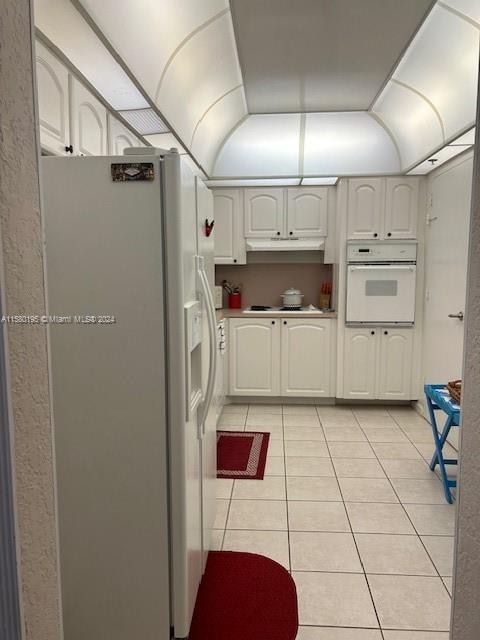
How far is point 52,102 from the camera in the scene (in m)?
1.83

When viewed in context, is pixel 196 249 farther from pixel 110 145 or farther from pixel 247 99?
pixel 247 99

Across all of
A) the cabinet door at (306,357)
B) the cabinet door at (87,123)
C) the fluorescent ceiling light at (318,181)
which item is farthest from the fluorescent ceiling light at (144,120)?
the cabinet door at (306,357)

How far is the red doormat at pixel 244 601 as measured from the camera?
1829 millimetres

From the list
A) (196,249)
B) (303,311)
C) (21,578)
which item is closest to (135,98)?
(196,249)

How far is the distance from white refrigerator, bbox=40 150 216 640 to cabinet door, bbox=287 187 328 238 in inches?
126

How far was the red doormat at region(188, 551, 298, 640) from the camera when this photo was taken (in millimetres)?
1829

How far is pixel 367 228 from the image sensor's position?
14.6ft

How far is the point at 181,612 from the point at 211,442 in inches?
30.5

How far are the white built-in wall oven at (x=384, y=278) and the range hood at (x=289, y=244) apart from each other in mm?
415

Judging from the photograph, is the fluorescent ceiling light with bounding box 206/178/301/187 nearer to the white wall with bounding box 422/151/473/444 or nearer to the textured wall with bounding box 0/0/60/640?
the white wall with bounding box 422/151/473/444

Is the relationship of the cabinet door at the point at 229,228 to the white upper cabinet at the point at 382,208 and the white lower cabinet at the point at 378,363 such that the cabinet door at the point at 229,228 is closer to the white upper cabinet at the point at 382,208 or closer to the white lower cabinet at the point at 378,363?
the white upper cabinet at the point at 382,208

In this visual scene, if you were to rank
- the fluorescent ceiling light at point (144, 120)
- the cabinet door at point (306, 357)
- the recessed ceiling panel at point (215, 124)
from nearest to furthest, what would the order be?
the fluorescent ceiling light at point (144, 120), the recessed ceiling panel at point (215, 124), the cabinet door at point (306, 357)

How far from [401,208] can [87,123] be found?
3160 millimetres

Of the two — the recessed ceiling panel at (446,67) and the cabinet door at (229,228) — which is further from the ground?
the recessed ceiling panel at (446,67)
